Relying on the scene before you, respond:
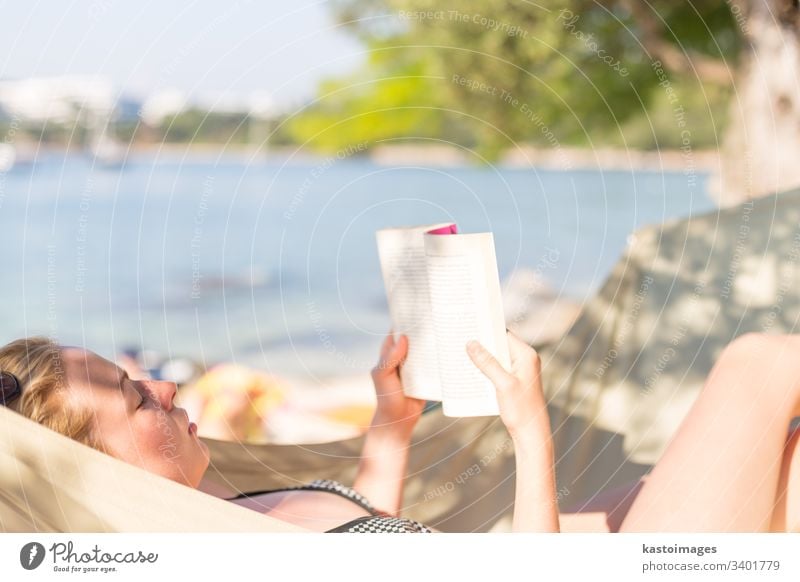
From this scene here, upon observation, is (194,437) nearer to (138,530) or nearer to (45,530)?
(138,530)

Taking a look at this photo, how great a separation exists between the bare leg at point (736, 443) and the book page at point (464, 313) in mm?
278

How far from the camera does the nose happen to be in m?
1.42

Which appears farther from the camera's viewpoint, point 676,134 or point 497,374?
point 676,134

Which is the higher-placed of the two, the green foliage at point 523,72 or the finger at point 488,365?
the green foliage at point 523,72

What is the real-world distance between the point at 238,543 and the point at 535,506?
1.55 feet

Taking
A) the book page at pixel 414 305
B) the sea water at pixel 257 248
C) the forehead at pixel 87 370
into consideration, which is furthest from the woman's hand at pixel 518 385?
the sea water at pixel 257 248

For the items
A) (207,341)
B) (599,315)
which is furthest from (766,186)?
(207,341)

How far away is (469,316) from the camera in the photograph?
4.66ft

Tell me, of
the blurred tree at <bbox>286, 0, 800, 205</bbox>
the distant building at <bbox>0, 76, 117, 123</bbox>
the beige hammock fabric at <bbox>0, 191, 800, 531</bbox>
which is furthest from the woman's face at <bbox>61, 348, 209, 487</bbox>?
the distant building at <bbox>0, 76, 117, 123</bbox>

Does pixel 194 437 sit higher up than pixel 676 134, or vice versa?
pixel 676 134

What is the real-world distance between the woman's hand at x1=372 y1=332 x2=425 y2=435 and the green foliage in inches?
18.9

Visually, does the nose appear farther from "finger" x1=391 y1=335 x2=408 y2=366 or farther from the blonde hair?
"finger" x1=391 y1=335 x2=408 y2=366

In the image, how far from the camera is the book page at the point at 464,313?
1.38 meters

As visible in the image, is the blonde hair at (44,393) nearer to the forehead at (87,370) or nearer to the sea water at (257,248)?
the forehead at (87,370)
